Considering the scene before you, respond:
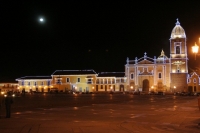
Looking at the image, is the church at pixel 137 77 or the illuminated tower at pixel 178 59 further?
the church at pixel 137 77

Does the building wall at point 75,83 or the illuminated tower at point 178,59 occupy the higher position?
the illuminated tower at point 178,59

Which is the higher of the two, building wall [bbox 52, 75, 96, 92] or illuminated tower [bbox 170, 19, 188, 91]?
illuminated tower [bbox 170, 19, 188, 91]

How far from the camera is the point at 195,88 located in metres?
107

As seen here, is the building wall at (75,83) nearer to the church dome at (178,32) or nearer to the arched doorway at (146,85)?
the arched doorway at (146,85)

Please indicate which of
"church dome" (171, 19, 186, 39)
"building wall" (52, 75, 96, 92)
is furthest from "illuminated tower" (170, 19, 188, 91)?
"building wall" (52, 75, 96, 92)

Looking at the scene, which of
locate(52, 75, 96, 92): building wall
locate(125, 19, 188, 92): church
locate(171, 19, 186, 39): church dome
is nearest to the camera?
locate(125, 19, 188, 92): church

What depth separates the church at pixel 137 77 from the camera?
10569cm

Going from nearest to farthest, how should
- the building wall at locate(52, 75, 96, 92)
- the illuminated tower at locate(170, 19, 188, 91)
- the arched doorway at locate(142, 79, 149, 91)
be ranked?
the illuminated tower at locate(170, 19, 188, 91) → the arched doorway at locate(142, 79, 149, 91) → the building wall at locate(52, 75, 96, 92)

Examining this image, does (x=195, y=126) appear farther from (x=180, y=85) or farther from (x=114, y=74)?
(x=114, y=74)

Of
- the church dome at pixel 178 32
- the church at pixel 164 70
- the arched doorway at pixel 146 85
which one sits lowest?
the arched doorway at pixel 146 85

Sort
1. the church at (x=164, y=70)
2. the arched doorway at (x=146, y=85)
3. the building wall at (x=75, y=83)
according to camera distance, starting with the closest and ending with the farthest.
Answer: the church at (x=164, y=70)
the arched doorway at (x=146, y=85)
the building wall at (x=75, y=83)

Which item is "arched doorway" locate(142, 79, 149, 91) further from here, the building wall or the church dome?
the building wall

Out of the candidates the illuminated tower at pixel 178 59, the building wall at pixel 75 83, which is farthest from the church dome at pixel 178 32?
the building wall at pixel 75 83

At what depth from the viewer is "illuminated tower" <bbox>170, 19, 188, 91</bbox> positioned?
10469cm
